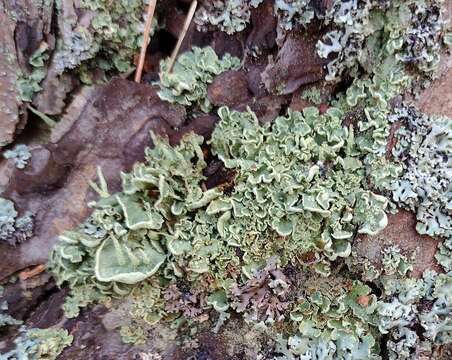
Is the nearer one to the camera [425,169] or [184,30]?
[425,169]

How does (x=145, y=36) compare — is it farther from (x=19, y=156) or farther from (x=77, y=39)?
(x=19, y=156)

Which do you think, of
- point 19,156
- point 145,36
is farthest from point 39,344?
point 145,36

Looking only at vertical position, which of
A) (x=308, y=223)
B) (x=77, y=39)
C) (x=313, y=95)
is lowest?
(x=308, y=223)

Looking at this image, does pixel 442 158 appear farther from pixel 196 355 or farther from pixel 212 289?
pixel 196 355

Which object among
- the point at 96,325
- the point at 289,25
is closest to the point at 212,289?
the point at 96,325

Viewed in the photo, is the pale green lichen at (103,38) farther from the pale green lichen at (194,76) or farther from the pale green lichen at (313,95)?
the pale green lichen at (313,95)

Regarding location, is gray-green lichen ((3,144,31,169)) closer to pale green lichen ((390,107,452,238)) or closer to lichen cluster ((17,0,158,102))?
lichen cluster ((17,0,158,102))

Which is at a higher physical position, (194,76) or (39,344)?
(194,76)

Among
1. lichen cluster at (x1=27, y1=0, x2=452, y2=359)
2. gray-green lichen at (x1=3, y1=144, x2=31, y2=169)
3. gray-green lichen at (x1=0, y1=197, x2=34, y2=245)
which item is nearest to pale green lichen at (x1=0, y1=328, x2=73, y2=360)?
lichen cluster at (x1=27, y1=0, x2=452, y2=359)
